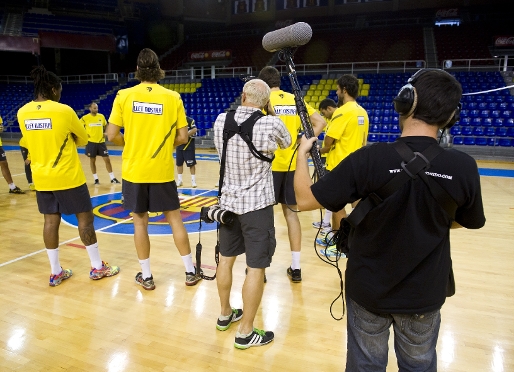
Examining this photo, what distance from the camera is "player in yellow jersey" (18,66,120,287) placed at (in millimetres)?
3211

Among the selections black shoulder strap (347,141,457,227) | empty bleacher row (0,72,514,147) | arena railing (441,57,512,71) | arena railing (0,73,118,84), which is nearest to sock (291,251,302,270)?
black shoulder strap (347,141,457,227)

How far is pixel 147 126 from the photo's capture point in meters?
3.12

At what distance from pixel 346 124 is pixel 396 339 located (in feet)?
8.43

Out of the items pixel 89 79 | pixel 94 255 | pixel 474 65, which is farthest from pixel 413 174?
pixel 89 79

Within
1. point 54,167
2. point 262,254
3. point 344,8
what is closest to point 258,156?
point 262,254

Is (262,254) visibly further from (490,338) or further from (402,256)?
(490,338)


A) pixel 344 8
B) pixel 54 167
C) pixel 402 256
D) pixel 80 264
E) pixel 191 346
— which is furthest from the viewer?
pixel 344 8

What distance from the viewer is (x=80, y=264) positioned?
404 centimetres

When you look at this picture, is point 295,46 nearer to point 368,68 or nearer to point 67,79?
point 368,68

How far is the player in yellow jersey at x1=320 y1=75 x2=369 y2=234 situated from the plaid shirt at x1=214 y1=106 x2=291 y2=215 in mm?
1518

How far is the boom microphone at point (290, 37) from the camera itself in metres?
1.77

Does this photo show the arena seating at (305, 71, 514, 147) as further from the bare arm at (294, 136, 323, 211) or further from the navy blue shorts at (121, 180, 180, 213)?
the bare arm at (294, 136, 323, 211)

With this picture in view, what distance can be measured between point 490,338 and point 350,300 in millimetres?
1715

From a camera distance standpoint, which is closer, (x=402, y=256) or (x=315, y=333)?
(x=402, y=256)
